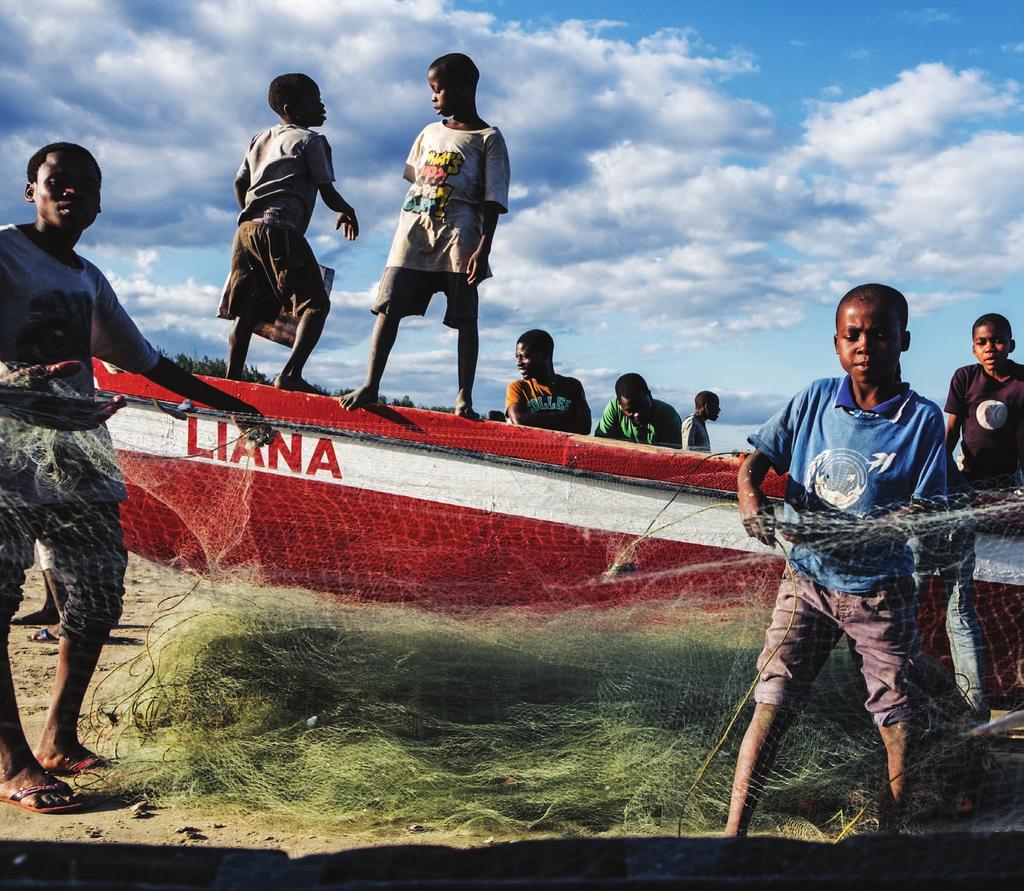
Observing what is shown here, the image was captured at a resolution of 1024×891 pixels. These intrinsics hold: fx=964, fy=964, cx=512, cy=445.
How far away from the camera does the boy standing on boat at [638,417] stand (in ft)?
20.0

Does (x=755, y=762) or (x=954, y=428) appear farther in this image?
(x=954, y=428)

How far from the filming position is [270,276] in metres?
5.59

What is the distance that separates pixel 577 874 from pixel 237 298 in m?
4.81

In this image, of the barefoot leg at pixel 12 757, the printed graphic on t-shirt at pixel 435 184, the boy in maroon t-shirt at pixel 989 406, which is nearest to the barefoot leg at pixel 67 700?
the barefoot leg at pixel 12 757

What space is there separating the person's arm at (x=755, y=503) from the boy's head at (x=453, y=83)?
9.97 feet

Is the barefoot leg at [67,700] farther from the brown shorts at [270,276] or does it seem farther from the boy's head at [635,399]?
the boy's head at [635,399]

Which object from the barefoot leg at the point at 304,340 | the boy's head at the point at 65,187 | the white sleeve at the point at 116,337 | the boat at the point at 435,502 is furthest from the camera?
the barefoot leg at the point at 304,340

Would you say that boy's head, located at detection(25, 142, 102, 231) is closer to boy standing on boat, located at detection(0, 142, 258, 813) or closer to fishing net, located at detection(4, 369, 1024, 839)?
boy standing on boat, located at detection(0, 142, 258, 813)

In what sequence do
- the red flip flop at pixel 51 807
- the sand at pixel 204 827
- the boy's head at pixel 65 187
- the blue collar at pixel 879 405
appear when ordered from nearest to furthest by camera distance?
the blue collar at pixel 879 405 → the sand at pixel 204 827 → the red flip flop at pixel 51 807 → the boy's head at pixel 65 187

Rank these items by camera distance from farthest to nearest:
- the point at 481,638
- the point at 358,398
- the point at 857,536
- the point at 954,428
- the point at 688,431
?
1. the point at 688,431
2. the point at 954,428
3. the point at 358,398
4. the point at 481,638
5. the point at 857,536

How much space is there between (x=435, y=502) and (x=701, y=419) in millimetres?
5056

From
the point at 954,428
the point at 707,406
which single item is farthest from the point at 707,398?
the point at 954,428

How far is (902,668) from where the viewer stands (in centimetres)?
288

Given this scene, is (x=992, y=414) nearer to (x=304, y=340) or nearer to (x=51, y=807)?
(x=304, y=340)
